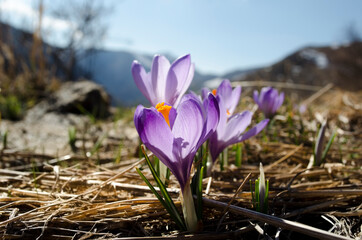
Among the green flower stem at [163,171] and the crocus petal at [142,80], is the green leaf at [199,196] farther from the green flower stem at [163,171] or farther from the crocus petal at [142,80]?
the crocus petal at [142,80]

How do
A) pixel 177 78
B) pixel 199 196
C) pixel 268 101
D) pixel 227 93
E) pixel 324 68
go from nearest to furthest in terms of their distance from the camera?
1. pixel 199 196
2. pixel 177 78
3. pixel 227 93
4. pixel 268 101
5. pixel 324 68

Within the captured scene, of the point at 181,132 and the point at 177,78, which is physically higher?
the point at 177,78

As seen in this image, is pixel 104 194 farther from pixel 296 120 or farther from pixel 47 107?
pixel 47 107

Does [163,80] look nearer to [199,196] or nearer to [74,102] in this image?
[199,196]

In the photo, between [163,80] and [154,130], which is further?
A: [163,80]

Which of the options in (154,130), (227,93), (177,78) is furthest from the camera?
(227,93)

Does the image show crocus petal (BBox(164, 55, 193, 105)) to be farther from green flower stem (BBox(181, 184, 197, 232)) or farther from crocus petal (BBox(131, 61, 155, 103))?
green flower stem (BBox(181, 184, 197, 232))

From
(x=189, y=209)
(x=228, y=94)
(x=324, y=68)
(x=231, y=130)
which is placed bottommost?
(x=189, y=209)

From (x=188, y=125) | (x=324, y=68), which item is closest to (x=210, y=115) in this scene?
(x=188, y=125)
